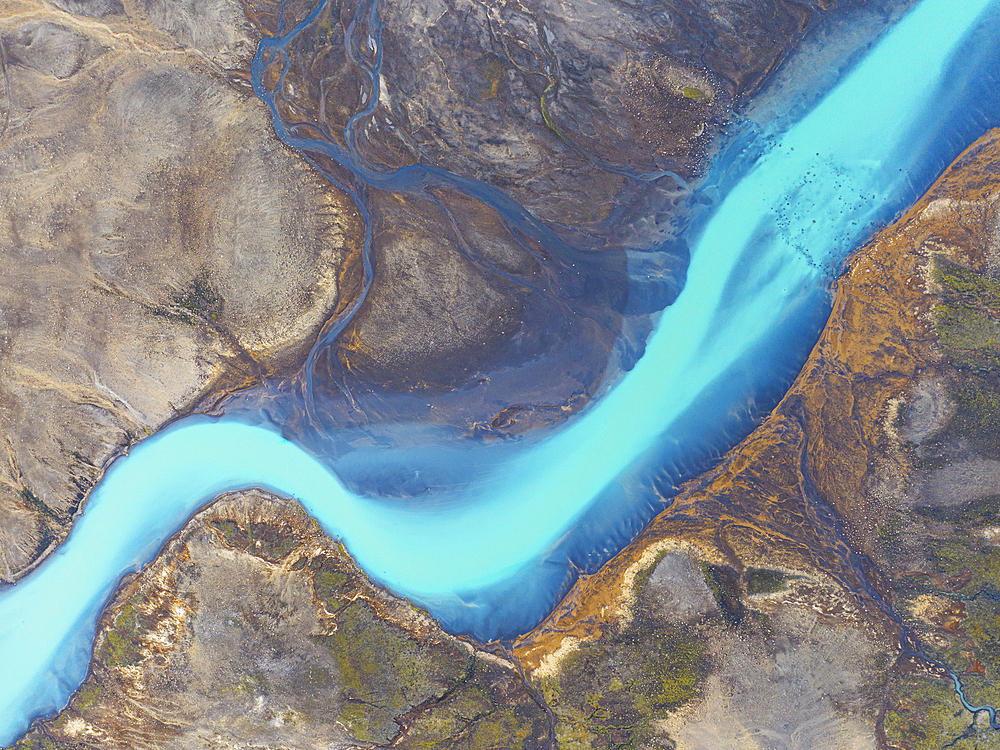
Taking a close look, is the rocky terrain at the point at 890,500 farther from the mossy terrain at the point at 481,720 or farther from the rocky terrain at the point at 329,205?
the rocky terrain at the point at 329,205

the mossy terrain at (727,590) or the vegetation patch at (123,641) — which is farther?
the vegetation patch at (123,641)

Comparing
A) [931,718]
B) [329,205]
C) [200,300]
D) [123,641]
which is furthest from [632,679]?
[200,300]

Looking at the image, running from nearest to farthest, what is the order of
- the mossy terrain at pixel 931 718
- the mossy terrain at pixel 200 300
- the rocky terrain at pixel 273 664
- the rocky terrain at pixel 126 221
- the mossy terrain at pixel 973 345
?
the mossy terrain at pixel 973 345 < the mossy terrain at pixel 931 718 < the rocky terrain at pixel 273 664 < the rocky terrain at pixel 126 221 < the mossy terrain at pixel 200 300

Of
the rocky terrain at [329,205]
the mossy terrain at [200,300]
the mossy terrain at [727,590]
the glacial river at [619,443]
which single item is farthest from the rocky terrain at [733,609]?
the mossy terrain at [200,300]

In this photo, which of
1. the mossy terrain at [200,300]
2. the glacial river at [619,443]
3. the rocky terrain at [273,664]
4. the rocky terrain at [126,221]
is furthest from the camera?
the glacial river at [619,443]

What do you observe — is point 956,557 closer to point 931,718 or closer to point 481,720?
point 931,718

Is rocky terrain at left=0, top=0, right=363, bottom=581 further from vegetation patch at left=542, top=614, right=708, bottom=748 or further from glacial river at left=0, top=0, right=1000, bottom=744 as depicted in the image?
vegetation patch at left=542, top=614, right=708, bottom=748

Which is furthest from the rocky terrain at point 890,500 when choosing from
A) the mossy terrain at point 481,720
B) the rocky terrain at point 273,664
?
the rocky terrain at point 273,664

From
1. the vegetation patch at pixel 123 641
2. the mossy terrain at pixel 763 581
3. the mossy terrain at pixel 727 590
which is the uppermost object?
the mossy terrain at pixel 763 581

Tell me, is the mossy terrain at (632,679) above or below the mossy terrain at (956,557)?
below

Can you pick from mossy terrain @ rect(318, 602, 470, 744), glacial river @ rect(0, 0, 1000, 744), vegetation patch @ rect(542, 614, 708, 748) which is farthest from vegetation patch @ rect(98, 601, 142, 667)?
vegetation patch @ rect(542, 614, 708, 748)
